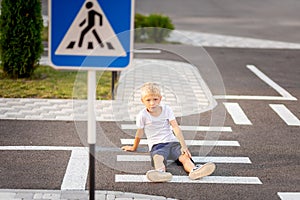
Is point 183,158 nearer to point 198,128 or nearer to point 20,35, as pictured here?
point 198,128

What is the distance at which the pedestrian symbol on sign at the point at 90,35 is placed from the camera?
15.4ft

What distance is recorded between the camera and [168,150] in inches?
291

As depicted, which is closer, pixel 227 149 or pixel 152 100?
pixel 152 100

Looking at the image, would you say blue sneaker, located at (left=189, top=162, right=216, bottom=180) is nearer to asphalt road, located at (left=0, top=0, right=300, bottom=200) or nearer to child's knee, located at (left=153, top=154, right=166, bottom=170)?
asphalt road, located at (left=0, top=0, right=300, bottom=200)

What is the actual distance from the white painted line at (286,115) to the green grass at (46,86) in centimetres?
260

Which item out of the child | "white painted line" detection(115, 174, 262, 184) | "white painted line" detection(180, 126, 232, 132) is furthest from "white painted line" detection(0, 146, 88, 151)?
"white painted line" detection(180, 126, 232, 132)

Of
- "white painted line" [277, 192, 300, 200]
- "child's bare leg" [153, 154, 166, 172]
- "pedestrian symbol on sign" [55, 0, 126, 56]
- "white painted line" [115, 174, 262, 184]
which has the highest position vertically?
"pedestrian symbol on sign" [55, 0, 126, 56]

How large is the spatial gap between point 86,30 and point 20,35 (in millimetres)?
7504

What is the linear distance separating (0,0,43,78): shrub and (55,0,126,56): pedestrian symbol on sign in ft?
24.3

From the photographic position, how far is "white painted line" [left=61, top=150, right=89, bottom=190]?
670 cm

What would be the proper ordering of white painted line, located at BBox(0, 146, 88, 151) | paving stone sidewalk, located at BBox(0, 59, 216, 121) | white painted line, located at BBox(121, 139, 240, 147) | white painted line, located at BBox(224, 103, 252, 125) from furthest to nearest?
white painted line, located at BBox(224, 103, 252, 125) < paving stone sidewalk, located at BBox(0, 59, 216, 121) < white painted line, located at BBox(121, 139, 240, 147) < white painted line, located at BBox(0, 146, 88, 151)

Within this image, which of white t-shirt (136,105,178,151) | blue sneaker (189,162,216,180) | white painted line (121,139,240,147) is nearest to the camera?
blue sneaker (189,162,216,180)

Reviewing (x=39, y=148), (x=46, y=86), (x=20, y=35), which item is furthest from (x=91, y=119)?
(x=20, y=35)

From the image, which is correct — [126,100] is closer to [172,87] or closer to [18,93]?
[172,87]
